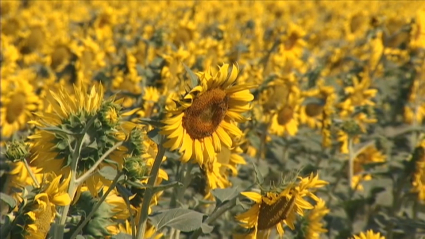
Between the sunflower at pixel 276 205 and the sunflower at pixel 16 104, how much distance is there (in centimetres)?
268

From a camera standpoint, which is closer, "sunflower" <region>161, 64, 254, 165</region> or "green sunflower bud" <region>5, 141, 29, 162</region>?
"sunflower" <region>161, 64, 254, 165</region>

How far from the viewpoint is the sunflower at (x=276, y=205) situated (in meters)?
2.39

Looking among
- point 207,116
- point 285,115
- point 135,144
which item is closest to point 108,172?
point 135,144

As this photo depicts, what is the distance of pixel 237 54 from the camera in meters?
5.56

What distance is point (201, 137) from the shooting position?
7.47ft

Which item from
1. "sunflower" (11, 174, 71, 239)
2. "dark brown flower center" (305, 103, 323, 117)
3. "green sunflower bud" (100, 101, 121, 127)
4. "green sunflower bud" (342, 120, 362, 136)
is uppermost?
"dark brown flower center" (305, 103, 323, 117)

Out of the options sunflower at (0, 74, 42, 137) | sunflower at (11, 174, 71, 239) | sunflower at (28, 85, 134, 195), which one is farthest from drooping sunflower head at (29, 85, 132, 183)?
sunflower at (0, 74, 42, 137)

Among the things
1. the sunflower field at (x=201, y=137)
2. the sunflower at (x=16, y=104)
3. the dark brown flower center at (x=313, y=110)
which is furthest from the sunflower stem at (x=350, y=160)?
the sunflower at (x=16, y=104)

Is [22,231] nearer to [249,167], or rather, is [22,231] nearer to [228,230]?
[228,230]

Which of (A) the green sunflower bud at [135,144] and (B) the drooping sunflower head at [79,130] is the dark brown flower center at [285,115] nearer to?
(B) the drooping sunflower head at [79,130]

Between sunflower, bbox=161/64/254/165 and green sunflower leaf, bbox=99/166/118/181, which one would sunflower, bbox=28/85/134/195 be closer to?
green sunflower leaf, bbox=99/166/118/181

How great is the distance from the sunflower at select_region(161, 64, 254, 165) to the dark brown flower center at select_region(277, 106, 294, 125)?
8.72ft

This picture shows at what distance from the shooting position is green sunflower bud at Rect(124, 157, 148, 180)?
6.79 feet

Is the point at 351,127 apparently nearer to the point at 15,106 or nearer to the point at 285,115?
the point at 285,115
